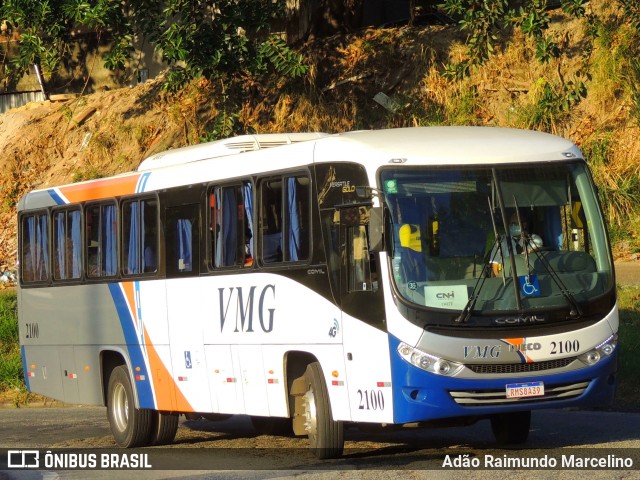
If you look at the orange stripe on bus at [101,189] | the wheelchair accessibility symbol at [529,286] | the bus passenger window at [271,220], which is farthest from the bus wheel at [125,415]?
the wheelchair accessibility symbol at [529,286]

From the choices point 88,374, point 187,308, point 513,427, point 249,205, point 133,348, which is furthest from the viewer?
point 88,374

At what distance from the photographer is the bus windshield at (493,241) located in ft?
37.4

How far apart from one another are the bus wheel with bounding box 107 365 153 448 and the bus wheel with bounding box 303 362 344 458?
3.59 m

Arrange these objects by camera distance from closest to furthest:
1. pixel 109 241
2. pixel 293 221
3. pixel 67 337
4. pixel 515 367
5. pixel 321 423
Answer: pixel 515 367, pixel 321 423, pixel 293 221, pixel 109 241, pixel 67 337

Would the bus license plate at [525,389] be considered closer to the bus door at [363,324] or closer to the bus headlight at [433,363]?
the bus headlight at [433,363]

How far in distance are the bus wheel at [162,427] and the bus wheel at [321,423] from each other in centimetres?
352

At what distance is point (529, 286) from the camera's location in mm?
11484

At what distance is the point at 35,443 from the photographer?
15219 mm

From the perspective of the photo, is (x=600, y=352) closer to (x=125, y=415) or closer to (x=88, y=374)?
(x=125, y=415)

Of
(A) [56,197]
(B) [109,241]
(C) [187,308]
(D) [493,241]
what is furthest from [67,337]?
(D) [493,241]

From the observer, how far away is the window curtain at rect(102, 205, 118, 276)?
53.0 feet

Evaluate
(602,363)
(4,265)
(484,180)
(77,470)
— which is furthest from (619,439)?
(4,265)

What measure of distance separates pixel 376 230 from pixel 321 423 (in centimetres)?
201

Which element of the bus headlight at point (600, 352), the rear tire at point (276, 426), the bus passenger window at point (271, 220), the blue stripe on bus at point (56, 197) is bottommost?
the rear tire at point (276, 426)
